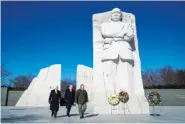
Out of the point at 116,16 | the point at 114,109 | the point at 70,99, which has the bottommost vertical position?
the point at 114,109

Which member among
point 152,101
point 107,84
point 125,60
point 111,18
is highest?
point 111,18

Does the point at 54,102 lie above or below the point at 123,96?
below

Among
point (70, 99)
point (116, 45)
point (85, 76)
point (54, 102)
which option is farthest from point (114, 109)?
point (85, 76)

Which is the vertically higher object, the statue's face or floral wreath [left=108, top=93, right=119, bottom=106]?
the statue's face

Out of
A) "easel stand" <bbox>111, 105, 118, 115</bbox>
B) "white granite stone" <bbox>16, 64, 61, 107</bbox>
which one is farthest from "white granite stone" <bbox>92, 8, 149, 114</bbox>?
"white granite stone" <bbox>16, 64, 61, 107</bbox>

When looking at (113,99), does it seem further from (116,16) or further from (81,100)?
(116,16)

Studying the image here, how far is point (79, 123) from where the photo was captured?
8531mm

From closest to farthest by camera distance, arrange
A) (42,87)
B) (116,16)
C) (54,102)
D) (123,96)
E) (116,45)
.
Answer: (54,102) → (123,96) → (116,45) → (116,16) → (42,87)

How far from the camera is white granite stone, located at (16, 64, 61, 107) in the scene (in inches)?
941

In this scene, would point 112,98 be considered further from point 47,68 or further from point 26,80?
point 26,80

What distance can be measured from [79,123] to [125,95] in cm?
434

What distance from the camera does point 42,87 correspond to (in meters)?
24.1

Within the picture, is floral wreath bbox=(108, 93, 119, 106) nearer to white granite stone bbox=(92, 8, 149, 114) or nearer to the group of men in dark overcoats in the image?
white granite stone bbox=(92, 8, 149, 114)

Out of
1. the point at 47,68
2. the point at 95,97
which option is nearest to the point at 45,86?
the point at 47,68
